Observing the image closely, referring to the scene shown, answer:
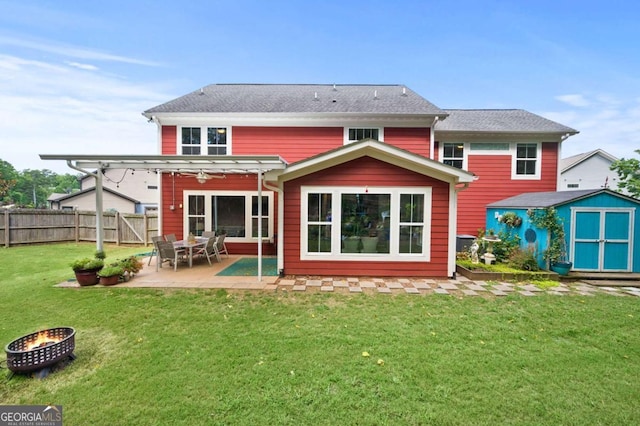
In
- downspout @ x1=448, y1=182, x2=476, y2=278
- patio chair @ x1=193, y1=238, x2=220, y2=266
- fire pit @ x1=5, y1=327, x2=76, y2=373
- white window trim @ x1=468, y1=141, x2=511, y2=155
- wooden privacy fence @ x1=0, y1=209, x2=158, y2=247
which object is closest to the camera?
fire pit @ x1=5, y1=327, x2=76, y2=373

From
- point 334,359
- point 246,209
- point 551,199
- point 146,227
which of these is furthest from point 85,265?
point 551,199

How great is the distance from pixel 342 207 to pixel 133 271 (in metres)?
5.30

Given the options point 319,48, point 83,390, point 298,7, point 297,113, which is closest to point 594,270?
point 297,113

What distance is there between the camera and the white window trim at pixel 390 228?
22.2 ft

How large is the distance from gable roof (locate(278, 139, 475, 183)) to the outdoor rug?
2.58 m

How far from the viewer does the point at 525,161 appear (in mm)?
10562

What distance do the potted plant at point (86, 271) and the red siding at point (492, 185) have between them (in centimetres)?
1173

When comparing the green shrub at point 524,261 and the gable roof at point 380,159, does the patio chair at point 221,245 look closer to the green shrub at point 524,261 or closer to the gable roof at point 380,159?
the gable roof at point 380,159

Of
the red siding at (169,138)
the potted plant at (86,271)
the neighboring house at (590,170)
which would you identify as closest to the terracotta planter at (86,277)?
the potted plant at (86,271)

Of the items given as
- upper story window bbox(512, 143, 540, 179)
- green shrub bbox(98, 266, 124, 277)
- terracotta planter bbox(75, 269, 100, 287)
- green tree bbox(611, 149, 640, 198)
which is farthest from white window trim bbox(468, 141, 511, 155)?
terracotta planter bbox(75, 269, 100, 287)

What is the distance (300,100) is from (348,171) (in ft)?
17.8

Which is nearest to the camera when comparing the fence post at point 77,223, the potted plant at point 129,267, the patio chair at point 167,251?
the potted plant at point 129,267

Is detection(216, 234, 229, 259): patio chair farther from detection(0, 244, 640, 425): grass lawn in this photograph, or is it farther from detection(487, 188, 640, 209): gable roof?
detection(487, 188, 640, 209): gable roof

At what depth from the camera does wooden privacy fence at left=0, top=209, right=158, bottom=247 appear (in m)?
11.2
